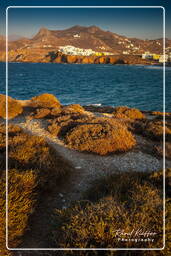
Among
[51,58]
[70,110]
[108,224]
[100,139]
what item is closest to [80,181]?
[100,139]

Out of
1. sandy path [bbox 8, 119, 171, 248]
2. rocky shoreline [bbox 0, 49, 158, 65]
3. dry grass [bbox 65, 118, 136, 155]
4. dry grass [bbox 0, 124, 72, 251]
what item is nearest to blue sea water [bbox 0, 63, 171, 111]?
dry grass [bbox 65, 118, 136, 155]

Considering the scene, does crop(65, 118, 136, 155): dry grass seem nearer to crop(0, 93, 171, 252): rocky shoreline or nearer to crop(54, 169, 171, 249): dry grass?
crop(0, 93, 171, 252): rocky shoreline

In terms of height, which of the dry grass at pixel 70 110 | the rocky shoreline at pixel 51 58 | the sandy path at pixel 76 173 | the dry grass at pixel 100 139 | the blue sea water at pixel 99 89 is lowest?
the sandy path at pixel 76 173

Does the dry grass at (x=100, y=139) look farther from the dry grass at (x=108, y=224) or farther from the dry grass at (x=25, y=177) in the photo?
the dry grass at (x=108, y=224)

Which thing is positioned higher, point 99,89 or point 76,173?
point 99,89

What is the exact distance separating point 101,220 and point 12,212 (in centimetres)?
149

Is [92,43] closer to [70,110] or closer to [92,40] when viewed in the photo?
[92,40]

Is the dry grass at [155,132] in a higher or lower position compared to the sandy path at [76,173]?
higher

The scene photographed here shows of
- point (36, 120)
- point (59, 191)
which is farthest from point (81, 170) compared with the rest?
point (36, 120)

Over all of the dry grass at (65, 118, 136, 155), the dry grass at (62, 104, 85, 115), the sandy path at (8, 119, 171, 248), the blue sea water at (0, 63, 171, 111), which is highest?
the blue sea water at (0, 63, 171, 111)

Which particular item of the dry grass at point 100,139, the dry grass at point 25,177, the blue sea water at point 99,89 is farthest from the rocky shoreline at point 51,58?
the dry grass at point 25,177

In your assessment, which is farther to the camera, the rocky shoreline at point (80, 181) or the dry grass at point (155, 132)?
the dry grass at point (155, 132)

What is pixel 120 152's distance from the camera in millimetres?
8117

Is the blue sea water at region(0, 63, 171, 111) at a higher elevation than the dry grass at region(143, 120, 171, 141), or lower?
higher
